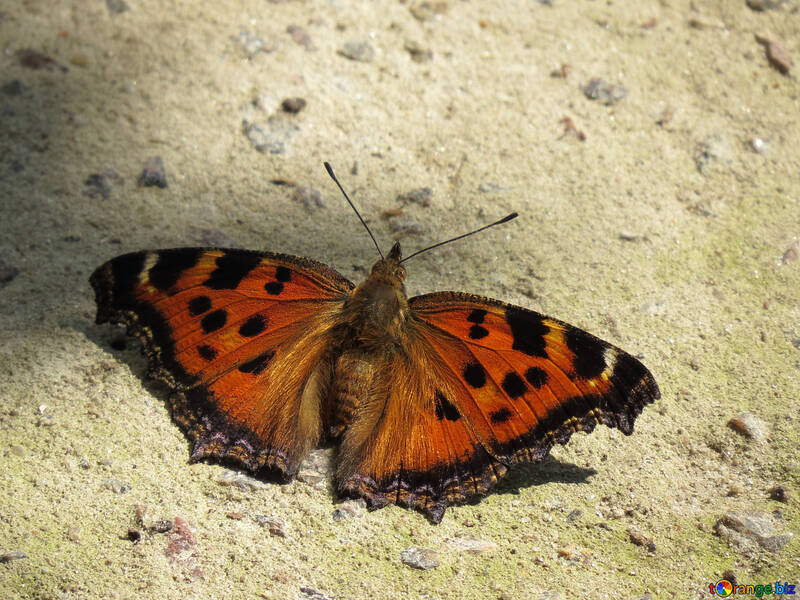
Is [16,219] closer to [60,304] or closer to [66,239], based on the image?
[66,239]

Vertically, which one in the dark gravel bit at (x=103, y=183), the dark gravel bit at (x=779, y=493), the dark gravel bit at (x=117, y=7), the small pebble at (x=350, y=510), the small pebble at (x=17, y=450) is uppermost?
the dark gravel bit at (x=117, y=7)

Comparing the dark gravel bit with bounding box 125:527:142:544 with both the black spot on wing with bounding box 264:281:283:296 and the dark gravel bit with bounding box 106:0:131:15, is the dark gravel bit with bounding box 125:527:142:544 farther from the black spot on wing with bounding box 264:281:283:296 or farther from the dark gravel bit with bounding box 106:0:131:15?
the dark gravel bit with bounding box 106:0:131:15

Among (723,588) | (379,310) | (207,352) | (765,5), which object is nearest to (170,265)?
(207,352)

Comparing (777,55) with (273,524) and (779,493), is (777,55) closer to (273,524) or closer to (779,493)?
(779,493)

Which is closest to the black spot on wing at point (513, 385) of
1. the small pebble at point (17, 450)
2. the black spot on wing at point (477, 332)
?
the black spot on wing at point (477, 332)

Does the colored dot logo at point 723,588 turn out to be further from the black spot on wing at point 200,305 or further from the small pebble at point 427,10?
the small pebble at point 427,10

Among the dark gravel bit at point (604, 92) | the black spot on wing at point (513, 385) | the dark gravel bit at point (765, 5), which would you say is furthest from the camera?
the dark gravel bit at point (765, 5)
